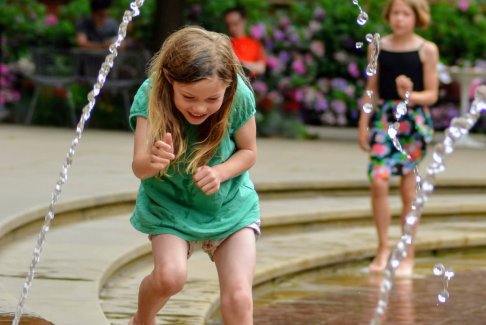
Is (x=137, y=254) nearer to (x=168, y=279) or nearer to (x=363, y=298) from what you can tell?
(x=363, y=298)

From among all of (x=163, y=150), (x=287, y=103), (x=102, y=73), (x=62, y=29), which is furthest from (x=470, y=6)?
(x=163, y=150)

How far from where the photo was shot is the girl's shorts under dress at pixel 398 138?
7.08 meters

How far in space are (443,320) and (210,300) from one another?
3.48 feet

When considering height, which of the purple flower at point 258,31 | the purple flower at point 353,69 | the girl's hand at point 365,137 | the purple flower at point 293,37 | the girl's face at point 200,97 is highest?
the girl's face at point 200,97

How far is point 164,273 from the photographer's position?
418 cm

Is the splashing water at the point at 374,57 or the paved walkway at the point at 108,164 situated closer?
the splashing water at the point at 374,57

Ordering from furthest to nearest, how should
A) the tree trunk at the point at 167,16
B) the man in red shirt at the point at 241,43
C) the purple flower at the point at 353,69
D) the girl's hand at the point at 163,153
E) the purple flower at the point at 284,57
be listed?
the purple flower at the point at 353,69, the purple flower at the point at 284,57, the tree trunk at the point at 167,16, the man in red shirt at the point at 241,43, the girl's hand at the point at 163,153

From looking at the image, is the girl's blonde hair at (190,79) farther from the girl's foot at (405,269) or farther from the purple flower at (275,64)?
the purple flower at (275,64)

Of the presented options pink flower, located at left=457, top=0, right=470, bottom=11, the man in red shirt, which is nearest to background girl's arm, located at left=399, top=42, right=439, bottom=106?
the man in red shirt

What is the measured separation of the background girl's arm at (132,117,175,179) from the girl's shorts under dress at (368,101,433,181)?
3032 millimetres

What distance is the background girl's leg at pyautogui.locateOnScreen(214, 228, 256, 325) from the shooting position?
4145mm

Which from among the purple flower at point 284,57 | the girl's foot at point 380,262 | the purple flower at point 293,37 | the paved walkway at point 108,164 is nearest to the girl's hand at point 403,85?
the girl's foot at point 380,262

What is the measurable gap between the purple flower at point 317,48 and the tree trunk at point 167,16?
159 centimetres

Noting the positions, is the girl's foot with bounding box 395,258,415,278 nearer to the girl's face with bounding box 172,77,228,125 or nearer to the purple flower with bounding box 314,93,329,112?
the girl's face with bounding box 172,77,228,125
